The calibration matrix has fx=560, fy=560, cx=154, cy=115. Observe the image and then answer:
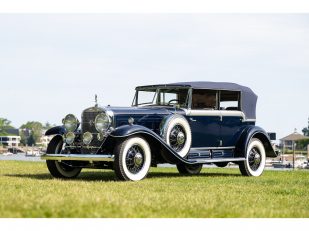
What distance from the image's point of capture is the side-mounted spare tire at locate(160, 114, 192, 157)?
1175 centimetres

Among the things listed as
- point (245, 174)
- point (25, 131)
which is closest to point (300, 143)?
point (25, 131)

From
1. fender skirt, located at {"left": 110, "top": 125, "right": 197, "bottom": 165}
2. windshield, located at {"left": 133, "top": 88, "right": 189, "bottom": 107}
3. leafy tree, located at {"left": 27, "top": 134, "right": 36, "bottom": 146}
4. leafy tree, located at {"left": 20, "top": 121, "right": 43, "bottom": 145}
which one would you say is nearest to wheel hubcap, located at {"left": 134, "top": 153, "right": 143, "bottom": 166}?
fender skirt, located at {"left": 110, "top": 125, "right": 197, "bottom": 165}

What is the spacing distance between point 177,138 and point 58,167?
103 inches

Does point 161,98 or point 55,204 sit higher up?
point 161,98

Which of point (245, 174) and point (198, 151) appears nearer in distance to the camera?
point (198, 151)

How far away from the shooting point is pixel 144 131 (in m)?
11.1

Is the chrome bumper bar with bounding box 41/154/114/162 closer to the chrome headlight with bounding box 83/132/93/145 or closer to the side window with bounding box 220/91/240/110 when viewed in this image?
the chrome headlight with bounding box 83/132/93/145

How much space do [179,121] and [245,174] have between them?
290 centimetres

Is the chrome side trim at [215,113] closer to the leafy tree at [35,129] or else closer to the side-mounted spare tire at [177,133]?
the side-mounted spare tire at [177,133]

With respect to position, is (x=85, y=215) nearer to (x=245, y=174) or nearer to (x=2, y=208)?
(x=2, y=208)

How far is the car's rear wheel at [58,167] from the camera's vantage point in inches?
470

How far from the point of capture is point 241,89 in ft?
46.5

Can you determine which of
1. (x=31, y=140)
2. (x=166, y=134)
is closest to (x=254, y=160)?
(x=166, y=134)

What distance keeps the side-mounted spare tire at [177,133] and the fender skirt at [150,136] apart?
0.21m
